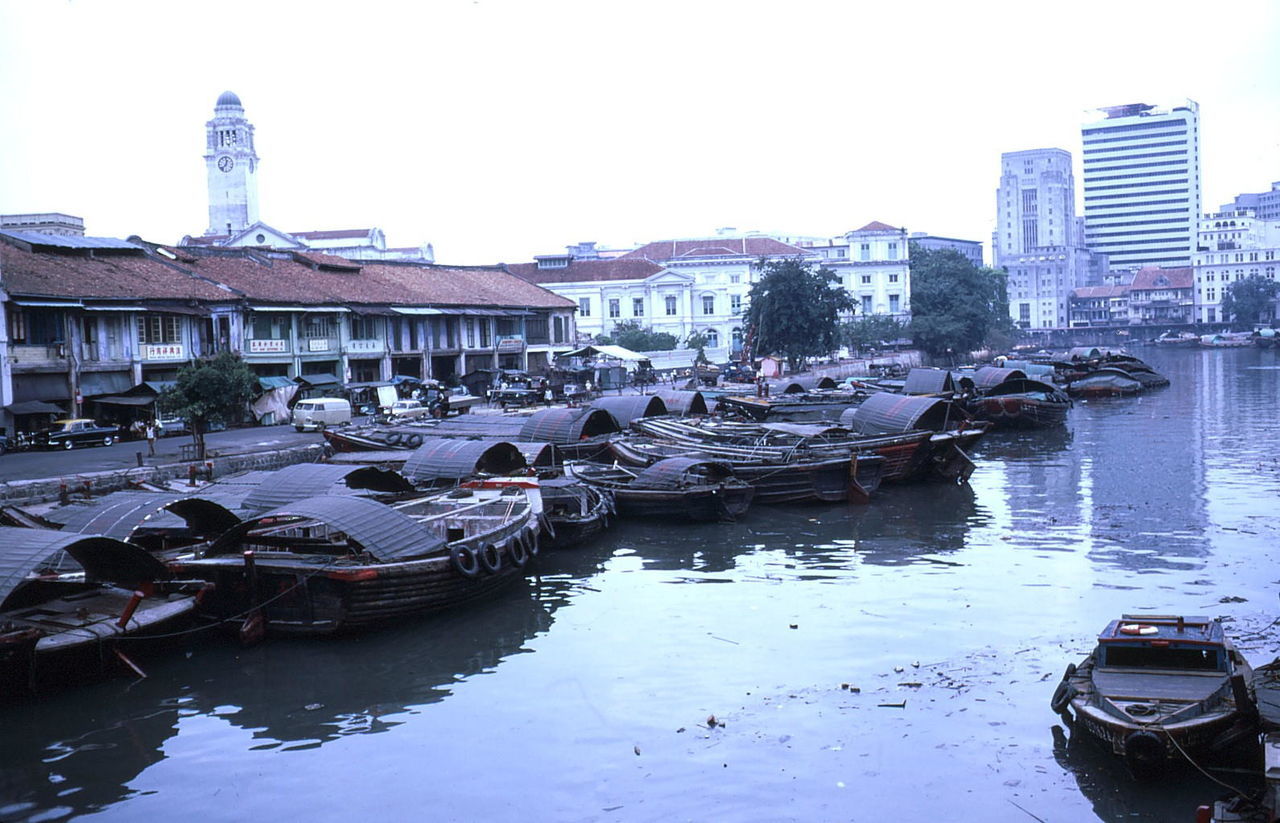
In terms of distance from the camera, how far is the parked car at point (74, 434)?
27.4 metres

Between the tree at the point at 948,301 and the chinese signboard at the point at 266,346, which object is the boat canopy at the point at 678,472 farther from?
the tree at the point at 948,301

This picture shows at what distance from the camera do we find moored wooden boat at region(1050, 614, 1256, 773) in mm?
9117

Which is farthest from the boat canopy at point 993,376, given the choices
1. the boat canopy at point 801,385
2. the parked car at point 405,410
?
the parked car at point 405,410

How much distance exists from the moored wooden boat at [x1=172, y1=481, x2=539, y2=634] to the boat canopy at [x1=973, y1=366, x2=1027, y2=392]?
96.0ft

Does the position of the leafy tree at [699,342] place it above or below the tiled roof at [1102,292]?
below

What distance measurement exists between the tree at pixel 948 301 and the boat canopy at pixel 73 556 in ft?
206

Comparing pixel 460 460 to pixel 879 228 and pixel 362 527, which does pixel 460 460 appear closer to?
pixel 362 527

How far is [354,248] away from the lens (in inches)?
3024

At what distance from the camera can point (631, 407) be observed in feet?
97.9

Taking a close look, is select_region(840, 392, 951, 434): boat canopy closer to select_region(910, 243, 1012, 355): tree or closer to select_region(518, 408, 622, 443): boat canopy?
select_region(518, 408, 622, 443): boat canopy

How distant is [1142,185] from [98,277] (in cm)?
13879

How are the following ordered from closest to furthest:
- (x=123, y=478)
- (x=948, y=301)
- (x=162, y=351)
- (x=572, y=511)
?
1. (x=572, y=511)
2. (x=123, y=478)
3. (x=162, y=351)
4. (x=948, y=301)

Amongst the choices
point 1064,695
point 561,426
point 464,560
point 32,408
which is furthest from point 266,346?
point 1064,695

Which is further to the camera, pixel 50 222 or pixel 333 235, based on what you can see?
pixel 333 235
